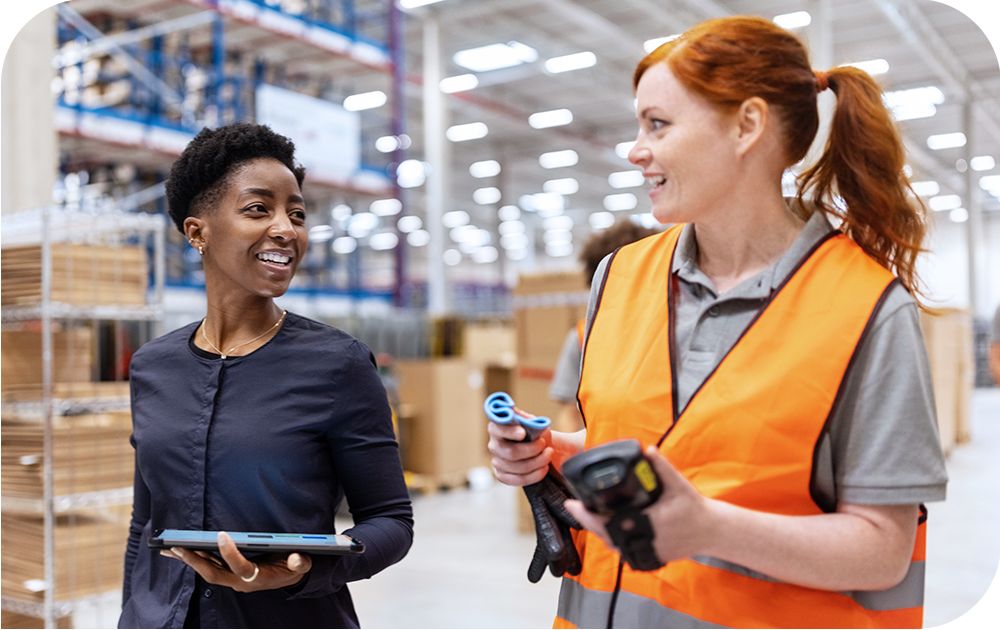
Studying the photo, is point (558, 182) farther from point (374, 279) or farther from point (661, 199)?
point (661, 199)

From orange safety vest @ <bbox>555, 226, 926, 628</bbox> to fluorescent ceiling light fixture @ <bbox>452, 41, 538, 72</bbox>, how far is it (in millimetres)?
13091

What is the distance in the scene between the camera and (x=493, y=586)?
17.5 feet

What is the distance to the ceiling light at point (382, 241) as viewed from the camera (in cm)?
2794

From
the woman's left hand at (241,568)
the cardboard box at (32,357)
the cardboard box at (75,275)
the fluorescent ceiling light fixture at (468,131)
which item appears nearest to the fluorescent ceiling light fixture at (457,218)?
the fluorescent ceiling light fixture at (468,131)

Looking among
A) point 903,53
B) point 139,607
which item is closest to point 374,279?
point 903,53

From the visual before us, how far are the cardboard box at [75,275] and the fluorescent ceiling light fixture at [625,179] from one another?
20.3 m

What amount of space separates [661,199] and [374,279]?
32492 mm

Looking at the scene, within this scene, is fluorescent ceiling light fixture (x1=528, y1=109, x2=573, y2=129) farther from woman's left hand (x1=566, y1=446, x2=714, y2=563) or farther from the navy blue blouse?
woman's left hand (x1=566, y1=446, x2=714, y2=563)

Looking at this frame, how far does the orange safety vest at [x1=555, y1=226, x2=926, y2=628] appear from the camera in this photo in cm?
107

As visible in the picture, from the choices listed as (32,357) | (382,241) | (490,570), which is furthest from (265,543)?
(382,241)

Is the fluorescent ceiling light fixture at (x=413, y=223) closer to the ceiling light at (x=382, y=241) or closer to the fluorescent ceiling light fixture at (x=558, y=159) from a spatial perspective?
the ceiling light at (x=382, y=241)

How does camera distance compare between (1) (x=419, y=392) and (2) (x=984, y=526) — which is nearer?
(2) (x=984, y=526)

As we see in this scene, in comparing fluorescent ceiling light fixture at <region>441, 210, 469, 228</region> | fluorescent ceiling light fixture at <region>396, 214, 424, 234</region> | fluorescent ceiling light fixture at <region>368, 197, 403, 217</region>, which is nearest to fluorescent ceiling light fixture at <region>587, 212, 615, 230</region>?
fluorescent ceiling light fixture at <region>441, 210, 469, 228</region>

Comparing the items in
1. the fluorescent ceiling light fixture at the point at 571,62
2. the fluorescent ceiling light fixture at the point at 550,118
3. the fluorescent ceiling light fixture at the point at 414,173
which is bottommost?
the fluorescent ceiling light fixture at the point at 414,173
